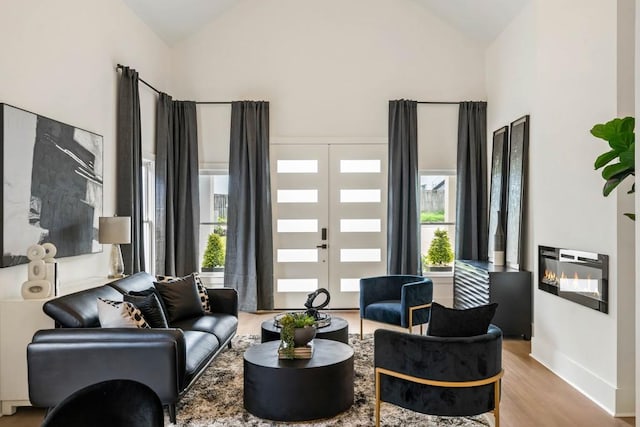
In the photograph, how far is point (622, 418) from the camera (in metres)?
3.56

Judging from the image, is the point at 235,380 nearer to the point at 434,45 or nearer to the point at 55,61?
the point at 55,61

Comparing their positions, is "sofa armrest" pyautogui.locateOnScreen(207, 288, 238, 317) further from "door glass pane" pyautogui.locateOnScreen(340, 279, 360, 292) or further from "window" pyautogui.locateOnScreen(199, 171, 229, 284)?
"door glass pane" pyautogui.locateOnScreen(340, 279, 360, 292)

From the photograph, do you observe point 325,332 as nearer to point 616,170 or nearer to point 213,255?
point 616,170

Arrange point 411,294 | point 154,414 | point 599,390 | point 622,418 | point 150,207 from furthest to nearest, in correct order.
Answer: point 150,207 → point 411,294 → point 599,390 → point 622,418 → point 154,414

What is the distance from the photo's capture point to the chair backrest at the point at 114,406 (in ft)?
6.04

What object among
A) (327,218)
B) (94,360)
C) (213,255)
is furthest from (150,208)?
(94,360)

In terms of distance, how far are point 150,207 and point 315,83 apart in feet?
8.98

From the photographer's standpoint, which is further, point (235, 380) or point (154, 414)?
point (235, 380)

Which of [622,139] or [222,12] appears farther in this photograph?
[222,12]

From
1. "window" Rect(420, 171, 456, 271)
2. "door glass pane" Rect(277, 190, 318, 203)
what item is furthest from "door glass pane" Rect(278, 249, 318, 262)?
"window" Rect(420, 171, 456, 271)

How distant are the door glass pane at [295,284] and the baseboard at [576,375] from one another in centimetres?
311

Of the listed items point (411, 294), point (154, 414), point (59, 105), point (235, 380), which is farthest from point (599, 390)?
point (59, 105)

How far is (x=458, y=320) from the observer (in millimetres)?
3107

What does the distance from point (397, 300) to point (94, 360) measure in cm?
334
